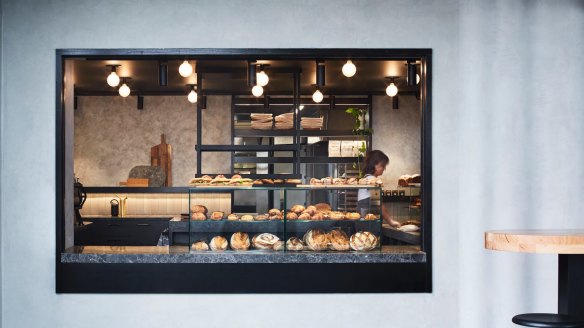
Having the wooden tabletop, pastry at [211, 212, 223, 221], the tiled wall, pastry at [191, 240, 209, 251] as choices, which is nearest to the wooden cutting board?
the tiled wall

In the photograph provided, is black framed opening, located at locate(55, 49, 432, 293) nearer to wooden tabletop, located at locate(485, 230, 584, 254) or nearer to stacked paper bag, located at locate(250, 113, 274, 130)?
wooden tabletop, located at locate(485, 230, 584, 254)

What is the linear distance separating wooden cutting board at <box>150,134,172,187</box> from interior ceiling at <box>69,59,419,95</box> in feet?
2.38

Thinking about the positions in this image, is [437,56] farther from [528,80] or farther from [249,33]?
[249,33]

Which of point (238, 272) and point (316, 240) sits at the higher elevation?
point (316, 240)

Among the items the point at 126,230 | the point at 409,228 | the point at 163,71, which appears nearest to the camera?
the point at 163,71

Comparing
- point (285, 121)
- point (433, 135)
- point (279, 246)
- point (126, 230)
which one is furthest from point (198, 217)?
point (126, 230)

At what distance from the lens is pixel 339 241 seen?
4215 millimetres

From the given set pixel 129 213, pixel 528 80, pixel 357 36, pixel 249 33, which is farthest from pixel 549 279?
pixel 129 213

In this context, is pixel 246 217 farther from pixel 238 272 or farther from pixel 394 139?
pixel 394 139

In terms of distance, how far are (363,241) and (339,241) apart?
161mm

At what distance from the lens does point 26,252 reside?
416 cm

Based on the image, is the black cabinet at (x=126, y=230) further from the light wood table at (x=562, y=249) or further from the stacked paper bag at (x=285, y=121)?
the light wood table at (x=562, y=249)

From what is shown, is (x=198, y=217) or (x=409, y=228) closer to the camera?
(x=198, y=217)

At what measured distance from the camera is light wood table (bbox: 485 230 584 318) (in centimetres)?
269
